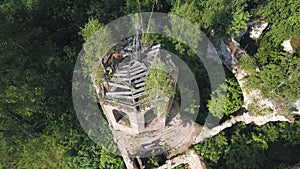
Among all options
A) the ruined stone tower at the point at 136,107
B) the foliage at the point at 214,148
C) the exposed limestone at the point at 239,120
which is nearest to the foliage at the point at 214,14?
the ruined stone tower at the point at 136,107

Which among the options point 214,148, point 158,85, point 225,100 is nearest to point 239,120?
point 225,100

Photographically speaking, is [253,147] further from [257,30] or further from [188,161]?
[257,30]

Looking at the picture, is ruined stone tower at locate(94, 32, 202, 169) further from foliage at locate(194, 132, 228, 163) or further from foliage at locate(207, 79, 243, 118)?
foliage at locate(207, 79, 243, 118)

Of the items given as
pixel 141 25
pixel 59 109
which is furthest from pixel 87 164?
pixel 141 25

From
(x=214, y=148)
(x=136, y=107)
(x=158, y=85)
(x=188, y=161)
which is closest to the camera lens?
(x=158, y=85)

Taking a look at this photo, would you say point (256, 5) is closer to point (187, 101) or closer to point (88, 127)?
point (187, 101)

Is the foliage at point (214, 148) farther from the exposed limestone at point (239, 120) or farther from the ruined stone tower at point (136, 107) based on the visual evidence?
the ruined stone tower at point (136, 107)

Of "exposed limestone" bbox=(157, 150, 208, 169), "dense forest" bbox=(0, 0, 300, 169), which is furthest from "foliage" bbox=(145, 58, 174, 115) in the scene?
"exposed limestone" bbox=(157, 150, 208, 169)
